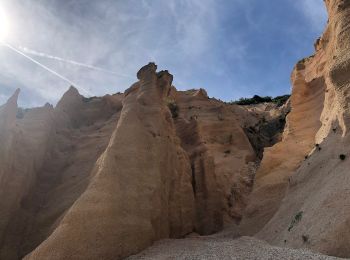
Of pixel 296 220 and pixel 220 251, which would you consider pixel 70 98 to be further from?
pixel 296 220

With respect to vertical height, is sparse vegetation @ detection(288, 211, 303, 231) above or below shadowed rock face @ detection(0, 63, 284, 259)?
below

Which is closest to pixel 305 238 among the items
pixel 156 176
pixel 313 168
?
Answer: pixel 313 168

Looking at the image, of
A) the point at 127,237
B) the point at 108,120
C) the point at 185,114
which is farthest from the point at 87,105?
the point at 127,237

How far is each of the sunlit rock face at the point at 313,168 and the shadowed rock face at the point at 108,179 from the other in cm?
363

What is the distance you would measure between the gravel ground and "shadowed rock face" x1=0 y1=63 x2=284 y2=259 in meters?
0.65

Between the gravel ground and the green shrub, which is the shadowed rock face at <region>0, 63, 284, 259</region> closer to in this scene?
the gravel ground

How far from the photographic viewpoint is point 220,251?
644 inches

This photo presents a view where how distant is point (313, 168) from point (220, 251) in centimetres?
601

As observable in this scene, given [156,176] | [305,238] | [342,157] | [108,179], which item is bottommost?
[305,238]

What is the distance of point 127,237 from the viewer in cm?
1723

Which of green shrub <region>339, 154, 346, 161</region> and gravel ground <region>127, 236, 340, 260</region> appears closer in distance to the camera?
gravel ground <region>127, 236, 340, 260</region>

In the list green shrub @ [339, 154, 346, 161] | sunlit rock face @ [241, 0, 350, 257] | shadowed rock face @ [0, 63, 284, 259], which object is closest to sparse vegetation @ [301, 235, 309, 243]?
sunlit rock face @ [241, 0, 350, 257]

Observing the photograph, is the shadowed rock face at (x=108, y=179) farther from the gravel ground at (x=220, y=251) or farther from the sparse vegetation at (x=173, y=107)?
the sparse vegetation at (x=173, y=107)

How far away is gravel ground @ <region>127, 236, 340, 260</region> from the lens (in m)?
13.4
